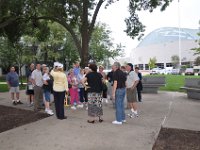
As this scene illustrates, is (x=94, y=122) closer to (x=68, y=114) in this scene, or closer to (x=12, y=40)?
(x=68, y=114)

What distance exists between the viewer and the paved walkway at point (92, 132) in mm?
7277

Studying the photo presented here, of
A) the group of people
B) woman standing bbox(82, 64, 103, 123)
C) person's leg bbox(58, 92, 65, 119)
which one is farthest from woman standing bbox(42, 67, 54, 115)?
woman standing bbox(82, 64, 103, 123)

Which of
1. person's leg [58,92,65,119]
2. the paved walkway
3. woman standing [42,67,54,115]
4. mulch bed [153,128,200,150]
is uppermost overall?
woman standing [42,67,54,115]

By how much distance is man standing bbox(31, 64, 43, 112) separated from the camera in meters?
12.2

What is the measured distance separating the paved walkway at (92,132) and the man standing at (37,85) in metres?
1.31

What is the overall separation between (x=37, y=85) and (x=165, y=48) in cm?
10073

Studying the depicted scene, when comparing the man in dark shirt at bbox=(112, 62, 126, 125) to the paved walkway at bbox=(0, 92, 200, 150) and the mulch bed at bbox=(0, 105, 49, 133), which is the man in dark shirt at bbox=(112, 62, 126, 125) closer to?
the paved walkway at bbox=(0, 92, 200, 150)

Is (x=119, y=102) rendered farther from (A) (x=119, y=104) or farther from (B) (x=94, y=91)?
(B) (x=94, y=91)

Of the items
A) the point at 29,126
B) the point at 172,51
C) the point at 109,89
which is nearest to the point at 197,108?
the point at 109,89

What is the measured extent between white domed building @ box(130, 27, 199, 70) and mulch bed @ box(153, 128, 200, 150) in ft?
295

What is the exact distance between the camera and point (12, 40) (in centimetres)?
2183

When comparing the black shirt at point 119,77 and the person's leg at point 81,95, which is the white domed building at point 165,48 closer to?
the person's leg at point 81,95

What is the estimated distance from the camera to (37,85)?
12344mm

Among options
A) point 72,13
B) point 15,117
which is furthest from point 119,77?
point 72,13
